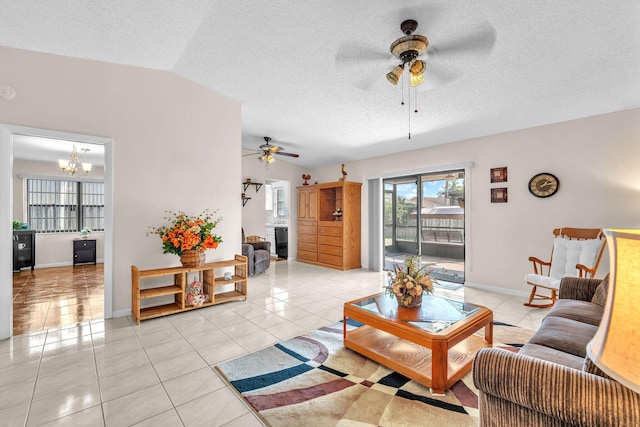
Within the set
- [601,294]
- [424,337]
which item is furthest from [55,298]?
[601,294]

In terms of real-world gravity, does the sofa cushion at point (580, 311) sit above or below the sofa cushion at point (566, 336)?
above

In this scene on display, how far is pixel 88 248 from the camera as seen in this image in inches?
262

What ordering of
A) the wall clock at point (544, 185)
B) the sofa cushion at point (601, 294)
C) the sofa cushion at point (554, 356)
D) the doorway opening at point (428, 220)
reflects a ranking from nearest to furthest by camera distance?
the sofa cushion at point (554, 356) → the sofa cushion at point (601, 294) → the wall clock at point (544, 185) → the doorway opening at point (428, 220)

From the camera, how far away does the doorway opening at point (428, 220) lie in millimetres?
5632

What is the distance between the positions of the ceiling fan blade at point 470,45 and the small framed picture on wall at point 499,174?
222 cm

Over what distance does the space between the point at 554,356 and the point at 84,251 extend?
8.45 meters

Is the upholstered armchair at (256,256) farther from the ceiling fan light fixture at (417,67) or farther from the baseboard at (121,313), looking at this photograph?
the ceiling fan light fixture at (417,67)

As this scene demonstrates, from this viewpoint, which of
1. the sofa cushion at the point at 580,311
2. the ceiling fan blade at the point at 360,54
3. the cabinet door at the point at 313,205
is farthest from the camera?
the cabinet door at the point at 313,205

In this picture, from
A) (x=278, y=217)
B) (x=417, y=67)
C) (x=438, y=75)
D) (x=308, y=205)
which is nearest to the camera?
(x=417, y=67)

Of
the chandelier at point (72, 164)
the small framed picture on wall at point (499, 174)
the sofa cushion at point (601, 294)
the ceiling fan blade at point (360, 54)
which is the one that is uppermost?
the ceiling fan blade at point (360, 54)

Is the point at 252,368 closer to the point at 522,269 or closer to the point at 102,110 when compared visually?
the point at 102,110

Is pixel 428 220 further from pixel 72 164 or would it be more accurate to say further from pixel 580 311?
pixel 72 164

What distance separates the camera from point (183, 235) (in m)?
3.48

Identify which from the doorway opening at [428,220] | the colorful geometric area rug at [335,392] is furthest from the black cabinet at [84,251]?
the doorway opening at [428,220]
